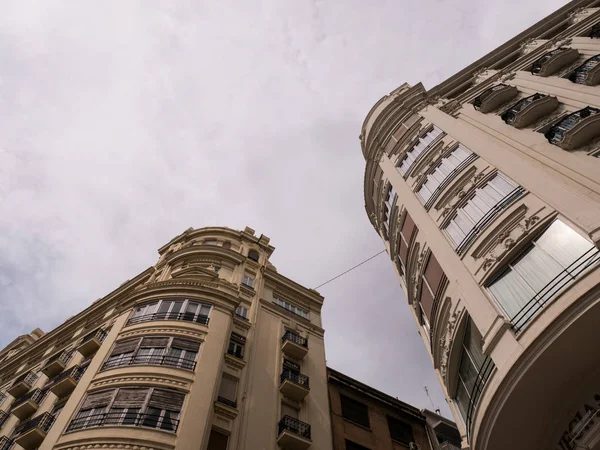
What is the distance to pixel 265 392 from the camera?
22000mm

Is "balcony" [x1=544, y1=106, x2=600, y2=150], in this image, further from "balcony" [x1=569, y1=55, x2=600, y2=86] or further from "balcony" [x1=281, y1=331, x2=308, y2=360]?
"balcony" [x1=281, y1=331, x2=308, y2=360]

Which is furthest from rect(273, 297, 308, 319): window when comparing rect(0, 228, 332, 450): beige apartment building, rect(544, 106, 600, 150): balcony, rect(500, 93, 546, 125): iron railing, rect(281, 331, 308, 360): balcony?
rect(544, 106, 600, 150): balcony

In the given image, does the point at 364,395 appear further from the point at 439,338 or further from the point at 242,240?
the point at 242,240

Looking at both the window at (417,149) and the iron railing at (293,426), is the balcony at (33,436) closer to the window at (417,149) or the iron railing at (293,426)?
the iron railing at (293,426)

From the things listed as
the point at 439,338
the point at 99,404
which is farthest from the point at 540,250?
the point at 99,404

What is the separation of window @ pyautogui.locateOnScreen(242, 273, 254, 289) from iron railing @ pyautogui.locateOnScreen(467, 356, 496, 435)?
18.3 m

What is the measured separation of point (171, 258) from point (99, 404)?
602 inches

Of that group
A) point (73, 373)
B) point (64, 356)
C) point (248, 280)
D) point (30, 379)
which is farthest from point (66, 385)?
point (248, 280)

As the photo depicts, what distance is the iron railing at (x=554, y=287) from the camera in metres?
10.5

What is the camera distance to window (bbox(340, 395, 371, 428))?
25172mm

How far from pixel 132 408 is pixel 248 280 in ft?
46.9

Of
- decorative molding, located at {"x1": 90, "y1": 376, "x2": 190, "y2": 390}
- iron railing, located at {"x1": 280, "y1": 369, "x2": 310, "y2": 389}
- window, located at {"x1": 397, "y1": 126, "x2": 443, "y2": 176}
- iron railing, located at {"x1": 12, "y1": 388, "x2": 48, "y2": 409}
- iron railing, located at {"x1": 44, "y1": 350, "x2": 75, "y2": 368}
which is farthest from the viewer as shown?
iron railing, located at {"x1": 44, "y1": 350, "x2": 75, "y2": 368}

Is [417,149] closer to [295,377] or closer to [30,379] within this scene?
[295,377]

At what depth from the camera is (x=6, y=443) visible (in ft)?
72.7
